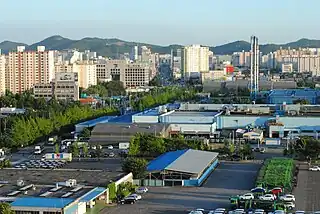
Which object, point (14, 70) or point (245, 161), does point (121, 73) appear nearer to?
point (14, 70)

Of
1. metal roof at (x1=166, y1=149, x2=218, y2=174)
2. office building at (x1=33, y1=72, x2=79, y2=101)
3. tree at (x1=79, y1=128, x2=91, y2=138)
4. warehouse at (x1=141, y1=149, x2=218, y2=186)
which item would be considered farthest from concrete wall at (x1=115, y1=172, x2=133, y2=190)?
office building at (x1=33, y1=72, x2=79, y2=101)

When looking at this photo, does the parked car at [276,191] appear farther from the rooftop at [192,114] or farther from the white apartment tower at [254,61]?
the white apartment tower at [254,61]

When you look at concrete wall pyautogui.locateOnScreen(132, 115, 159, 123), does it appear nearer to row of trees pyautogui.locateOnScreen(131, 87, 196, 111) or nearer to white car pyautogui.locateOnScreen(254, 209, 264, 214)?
row of trees pyautogui.locateOnScreen(131, 87, 196, 111)

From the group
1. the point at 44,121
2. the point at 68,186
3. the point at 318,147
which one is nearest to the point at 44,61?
the point at 44,121

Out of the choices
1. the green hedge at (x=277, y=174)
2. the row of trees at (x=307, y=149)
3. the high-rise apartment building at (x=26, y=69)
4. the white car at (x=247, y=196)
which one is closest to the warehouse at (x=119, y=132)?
the row of trees at (x=307, y=149)

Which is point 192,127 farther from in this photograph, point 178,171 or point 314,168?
→ point 178,171

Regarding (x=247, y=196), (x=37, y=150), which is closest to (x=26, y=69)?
(x=37, y=150)
